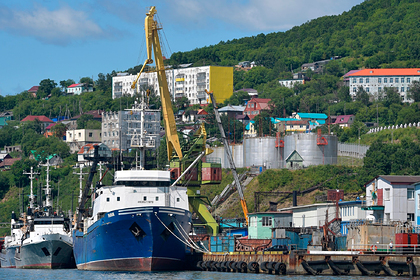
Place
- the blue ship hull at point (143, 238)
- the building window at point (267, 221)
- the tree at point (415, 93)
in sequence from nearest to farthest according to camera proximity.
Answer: the blue ship hull at point (143, 238), the building window at point (267, 221), the tree at point (415, 93)

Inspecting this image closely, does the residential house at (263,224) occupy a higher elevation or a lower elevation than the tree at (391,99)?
lower

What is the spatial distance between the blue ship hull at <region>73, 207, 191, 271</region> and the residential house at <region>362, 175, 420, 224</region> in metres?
18.0

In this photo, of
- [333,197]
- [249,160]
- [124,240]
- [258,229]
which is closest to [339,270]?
[124,240]

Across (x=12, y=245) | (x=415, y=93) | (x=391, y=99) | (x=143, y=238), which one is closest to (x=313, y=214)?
(x=143, y=238)

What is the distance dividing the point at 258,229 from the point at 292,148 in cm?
4759

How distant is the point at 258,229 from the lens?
258 ft

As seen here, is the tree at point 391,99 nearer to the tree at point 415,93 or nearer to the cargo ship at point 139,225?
the tree at point 415,93

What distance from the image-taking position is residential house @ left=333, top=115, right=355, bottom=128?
180 m

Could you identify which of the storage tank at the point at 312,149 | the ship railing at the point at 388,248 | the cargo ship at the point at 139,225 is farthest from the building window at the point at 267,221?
the storage tank at the point at 312,149

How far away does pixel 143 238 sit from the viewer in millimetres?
59500

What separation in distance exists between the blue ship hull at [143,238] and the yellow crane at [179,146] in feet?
52.1

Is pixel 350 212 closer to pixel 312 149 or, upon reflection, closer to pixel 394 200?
pixel 394 200

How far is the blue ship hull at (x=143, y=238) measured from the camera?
59.2 meters

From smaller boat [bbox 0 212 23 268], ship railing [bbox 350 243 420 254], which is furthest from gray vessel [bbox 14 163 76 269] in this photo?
ship railing [bbox 350 243 420 254]
